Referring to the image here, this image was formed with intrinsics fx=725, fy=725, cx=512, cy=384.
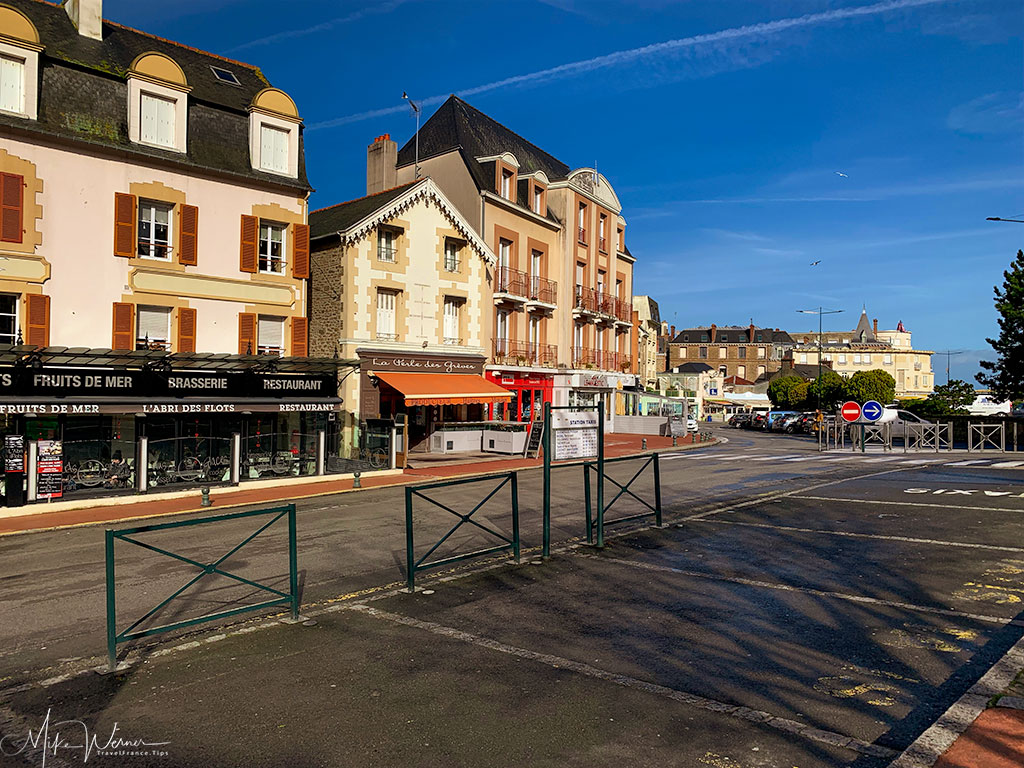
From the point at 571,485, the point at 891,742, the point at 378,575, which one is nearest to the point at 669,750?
the point at 891,742

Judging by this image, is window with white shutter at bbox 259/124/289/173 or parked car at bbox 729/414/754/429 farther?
parked car at bbox 729/414/754/429

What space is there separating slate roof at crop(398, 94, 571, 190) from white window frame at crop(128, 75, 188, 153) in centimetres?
1386

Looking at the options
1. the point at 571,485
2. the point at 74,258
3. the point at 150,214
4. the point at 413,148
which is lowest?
the point at 571,485

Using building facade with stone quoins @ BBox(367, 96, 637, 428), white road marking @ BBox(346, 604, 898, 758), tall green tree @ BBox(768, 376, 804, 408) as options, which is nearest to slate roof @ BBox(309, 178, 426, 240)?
building facade with stone quoins @ BBox(367, 96, 637, 428)

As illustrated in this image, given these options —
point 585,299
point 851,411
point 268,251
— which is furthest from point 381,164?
point 851,411

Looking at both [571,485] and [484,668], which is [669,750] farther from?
[571,485]

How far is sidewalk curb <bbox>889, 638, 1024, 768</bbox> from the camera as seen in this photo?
418 cm

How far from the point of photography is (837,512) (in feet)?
45.1

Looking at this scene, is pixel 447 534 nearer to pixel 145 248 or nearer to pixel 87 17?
pixel 145 248

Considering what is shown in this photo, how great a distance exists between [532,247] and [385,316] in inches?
450

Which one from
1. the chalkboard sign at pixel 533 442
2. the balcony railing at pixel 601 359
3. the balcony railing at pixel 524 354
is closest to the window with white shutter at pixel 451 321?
the balcony railing at pixel 524 354

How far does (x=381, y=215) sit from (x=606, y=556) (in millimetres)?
18055

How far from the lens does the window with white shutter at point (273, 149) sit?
21516 millimetres

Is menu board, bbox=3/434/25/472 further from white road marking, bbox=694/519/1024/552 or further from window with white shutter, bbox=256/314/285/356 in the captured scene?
white road marking, bbox=694/519/1024/552
